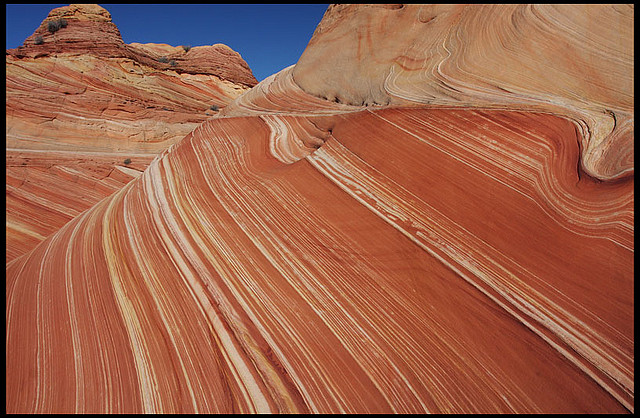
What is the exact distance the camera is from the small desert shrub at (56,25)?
34.9 ft

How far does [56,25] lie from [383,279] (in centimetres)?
1508

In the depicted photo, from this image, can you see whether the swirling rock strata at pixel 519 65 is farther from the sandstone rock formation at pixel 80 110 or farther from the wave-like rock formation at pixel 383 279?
the sandstone rock formation at pixel 80 110

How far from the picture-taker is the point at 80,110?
29.9 ft

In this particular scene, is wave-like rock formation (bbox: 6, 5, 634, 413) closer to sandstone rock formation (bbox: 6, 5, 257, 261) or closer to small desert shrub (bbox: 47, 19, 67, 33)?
sandstone rock formation (bbox: 6, 5, 257, 261)

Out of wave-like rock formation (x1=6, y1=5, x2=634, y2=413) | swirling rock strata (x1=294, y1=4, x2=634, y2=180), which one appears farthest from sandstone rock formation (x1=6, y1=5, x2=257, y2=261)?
swirling rock strata (x1=294, y1=4, x2=634, y2=180)

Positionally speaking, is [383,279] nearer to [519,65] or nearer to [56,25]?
[519,65]

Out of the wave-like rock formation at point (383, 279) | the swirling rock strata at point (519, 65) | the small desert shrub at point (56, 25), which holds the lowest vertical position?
the wave-like rock formation at point (383, 279)

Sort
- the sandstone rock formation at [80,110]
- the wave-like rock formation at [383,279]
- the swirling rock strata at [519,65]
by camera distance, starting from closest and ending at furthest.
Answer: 1. the wave-like rock formation at [383,279]
2. the swirling rock strata at [519,65]
3. the sandstone rock formation at [80,110]

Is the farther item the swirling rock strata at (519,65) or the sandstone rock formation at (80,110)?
the sandstone rock formation at (80,110)

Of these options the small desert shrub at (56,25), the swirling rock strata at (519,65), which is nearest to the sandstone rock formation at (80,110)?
the small desert shrub at (56,25)

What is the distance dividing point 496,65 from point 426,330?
3221 mm

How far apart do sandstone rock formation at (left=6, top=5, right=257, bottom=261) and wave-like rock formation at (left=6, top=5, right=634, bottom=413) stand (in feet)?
15.2

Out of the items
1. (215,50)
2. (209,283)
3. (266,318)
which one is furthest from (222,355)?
(215,50)

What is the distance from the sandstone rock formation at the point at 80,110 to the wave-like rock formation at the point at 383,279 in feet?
15.2
